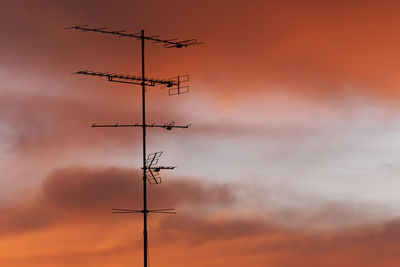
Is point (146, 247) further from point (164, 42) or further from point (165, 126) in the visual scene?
point (164, 42)

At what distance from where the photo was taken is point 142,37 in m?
68.2

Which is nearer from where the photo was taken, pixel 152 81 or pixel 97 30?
pixel 97 30

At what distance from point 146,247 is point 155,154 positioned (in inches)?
258

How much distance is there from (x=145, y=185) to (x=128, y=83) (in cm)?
734

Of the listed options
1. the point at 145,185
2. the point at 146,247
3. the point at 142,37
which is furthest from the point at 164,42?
the point at 146,247

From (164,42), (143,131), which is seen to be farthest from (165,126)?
(164,42)

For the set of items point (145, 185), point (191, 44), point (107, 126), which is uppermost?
point (191, 44)

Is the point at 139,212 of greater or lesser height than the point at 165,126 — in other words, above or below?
below

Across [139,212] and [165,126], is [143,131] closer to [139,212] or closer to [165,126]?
[165,126]

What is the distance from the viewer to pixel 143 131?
66.8 m

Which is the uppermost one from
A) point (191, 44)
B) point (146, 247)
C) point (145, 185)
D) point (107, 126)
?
point (191, 44)

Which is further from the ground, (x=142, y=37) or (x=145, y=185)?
(x=142, y=37)

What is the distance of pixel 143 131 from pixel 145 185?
12.4 ft

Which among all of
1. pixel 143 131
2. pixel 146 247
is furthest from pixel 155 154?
pixel 146 247
